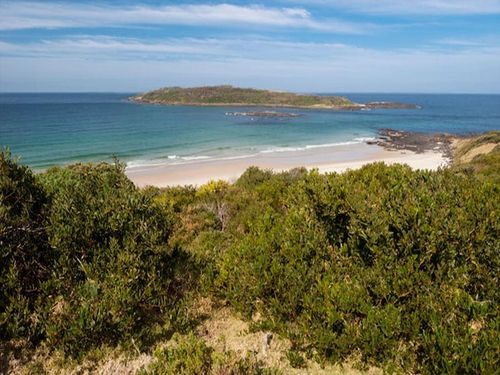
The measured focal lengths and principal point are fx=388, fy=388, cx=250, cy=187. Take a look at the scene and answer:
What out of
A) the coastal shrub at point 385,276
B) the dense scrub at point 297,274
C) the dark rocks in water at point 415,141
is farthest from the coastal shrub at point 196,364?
the dark rocks in water at point 415,141

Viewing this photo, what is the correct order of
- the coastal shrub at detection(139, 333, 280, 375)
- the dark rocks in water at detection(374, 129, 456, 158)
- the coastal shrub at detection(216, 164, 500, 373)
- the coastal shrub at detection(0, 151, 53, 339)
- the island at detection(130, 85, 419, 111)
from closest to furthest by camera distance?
the coastal shrub at detection(139, 333, 280, 375), the coastal shrub at detection(216, 164, 500, 373), the coastal shrub at detection(0, 151, 53, 339), the dark rocks in water at detection(374, 129, 456, 158), the island at detection(130, 85, 419, 111)

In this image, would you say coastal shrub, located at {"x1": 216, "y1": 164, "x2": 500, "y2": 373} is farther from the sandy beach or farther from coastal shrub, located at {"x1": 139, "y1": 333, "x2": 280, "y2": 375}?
the sandy beach

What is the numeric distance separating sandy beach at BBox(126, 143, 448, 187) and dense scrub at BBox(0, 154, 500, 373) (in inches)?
972

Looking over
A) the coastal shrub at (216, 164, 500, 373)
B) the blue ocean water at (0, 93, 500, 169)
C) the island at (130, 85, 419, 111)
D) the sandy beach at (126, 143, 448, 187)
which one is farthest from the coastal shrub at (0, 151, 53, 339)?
the island at (130, 85, 419, 111)

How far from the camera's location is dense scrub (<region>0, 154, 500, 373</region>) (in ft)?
17.0

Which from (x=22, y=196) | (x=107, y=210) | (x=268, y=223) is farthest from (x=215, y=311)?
(x=22, y=196)

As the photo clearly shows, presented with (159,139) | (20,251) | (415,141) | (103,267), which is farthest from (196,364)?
(415,141)

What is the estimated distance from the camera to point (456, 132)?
73.5 meters

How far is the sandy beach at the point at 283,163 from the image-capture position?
34.3 m

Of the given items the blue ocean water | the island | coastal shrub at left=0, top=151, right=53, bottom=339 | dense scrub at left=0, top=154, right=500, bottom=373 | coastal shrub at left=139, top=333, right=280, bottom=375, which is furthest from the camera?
the island

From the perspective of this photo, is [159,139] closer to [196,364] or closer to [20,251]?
[20,251]

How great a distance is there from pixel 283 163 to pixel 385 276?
120ft

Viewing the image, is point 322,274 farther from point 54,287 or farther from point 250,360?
point 54,287

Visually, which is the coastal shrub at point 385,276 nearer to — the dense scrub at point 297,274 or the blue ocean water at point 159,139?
the dense scrub at point 297,274
